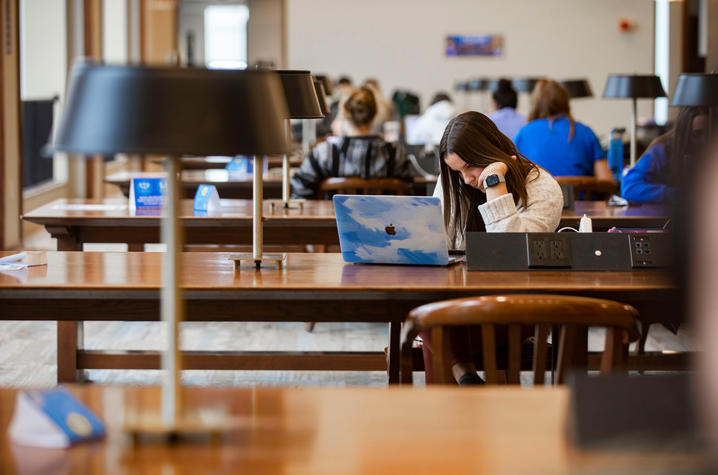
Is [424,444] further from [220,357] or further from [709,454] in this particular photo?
[220,357]

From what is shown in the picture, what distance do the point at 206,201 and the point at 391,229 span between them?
1.59m

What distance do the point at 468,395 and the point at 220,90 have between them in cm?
56

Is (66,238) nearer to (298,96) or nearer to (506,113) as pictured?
(298,96)

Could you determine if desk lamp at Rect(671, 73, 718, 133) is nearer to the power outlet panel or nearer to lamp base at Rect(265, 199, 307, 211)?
lamp base at Rect(265, 199, 307, 211)

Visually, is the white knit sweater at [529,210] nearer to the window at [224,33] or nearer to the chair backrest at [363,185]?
the chair backrest at [363,185]

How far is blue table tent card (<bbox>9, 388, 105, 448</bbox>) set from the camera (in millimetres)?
1259

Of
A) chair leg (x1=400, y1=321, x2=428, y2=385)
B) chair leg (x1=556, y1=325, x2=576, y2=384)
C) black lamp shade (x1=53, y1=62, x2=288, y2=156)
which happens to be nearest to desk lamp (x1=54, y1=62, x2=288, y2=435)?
black lamp shade (x1=53, y1=62, x2=288, y2=156)

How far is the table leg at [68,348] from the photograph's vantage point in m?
3.52

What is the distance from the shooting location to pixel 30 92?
8266mm

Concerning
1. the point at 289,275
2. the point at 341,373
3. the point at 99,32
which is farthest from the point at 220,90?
the point at 99,32

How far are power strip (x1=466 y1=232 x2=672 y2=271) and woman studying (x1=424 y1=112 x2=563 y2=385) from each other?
233mm

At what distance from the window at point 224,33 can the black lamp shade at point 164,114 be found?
62.2 feet

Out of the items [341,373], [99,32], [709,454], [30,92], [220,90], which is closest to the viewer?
[709,454]

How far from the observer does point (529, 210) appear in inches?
112
